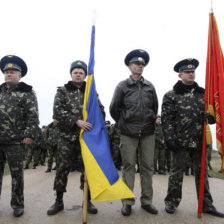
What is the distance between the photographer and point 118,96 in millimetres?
3871

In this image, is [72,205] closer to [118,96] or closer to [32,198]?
[32,198]

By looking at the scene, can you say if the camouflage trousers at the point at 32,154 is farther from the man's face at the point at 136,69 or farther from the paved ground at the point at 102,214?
the man's face at the point at 136,69

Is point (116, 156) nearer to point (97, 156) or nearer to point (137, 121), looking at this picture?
point (137, 121)

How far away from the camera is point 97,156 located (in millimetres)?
3326

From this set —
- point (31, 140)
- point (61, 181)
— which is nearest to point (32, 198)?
point (61, 181)

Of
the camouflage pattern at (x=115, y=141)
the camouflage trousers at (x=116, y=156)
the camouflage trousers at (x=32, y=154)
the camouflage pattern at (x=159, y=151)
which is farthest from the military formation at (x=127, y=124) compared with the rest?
the camouflage trousers at (x=32, y=154)

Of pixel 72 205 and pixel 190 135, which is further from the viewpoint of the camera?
pixel 72 205

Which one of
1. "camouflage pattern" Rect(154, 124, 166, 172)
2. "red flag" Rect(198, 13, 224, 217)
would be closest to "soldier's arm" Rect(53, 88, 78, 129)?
"red flag" Rect(198, 13, 224, 217)

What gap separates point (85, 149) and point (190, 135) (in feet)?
5.67

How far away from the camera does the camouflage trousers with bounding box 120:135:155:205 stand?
12.1 feet

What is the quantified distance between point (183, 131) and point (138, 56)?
5.01 ft

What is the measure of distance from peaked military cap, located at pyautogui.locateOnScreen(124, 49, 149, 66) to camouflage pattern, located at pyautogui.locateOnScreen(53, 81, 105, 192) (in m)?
1.13

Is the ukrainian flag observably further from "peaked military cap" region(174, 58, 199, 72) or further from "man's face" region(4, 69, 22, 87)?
"peaked military cap" region(174, 58, 199, 72)

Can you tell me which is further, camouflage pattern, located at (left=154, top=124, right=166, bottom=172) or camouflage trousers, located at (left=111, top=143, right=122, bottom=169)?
camouflage trousers, located at (left=111, top=143, right=122, bottom=169)
